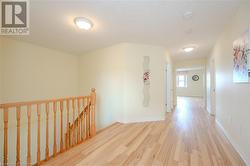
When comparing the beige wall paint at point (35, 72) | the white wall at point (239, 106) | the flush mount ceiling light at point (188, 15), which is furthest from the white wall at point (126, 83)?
the white wall at point (239, 106)

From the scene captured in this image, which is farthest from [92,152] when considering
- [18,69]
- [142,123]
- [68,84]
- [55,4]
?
[68,84]

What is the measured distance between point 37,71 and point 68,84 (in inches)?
45.6

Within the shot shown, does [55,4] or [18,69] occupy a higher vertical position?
A: [55,4]

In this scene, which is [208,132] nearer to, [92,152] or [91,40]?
[92,152]

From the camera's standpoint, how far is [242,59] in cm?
196

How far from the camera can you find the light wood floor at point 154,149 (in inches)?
73.8

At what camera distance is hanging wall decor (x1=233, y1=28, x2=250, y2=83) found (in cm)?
179

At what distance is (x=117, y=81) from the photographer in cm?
388

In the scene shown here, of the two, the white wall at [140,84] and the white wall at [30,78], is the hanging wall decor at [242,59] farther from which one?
the white wall at [30,78]

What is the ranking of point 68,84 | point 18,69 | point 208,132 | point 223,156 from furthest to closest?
point 68,84 → point 18,69 → point 208,132 → point 223,156

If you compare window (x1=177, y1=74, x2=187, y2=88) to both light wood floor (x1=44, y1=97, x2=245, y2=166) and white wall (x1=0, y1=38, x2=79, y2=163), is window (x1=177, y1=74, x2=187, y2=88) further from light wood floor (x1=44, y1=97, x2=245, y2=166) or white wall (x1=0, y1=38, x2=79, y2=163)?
white wall (x1=0, y1=38, x2=79, y2=163)

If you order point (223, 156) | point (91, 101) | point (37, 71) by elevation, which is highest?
point (37, 71)

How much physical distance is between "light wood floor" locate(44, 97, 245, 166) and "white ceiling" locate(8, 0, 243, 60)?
2319 millimetres

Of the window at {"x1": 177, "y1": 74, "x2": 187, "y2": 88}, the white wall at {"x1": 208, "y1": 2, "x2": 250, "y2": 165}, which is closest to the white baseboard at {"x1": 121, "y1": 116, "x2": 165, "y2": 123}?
the white wall at {"x1": 208, "y1": 2, "x2": 250, "y2": 165}
